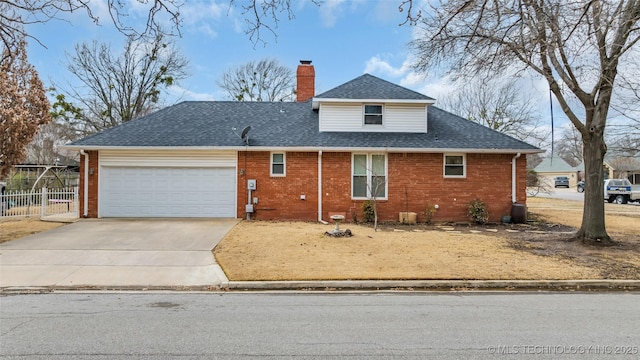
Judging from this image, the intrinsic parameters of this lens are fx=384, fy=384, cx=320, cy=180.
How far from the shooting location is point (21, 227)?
42.5 feet

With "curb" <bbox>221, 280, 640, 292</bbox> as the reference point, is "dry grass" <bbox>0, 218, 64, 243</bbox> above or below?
above

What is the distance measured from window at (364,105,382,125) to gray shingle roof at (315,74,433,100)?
0.51 metres

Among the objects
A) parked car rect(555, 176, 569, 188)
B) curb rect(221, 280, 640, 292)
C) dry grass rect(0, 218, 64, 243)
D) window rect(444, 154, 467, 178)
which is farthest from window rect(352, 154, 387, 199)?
parked car rect(555, 176, 569, 188)

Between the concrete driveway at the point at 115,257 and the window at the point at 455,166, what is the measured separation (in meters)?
8.84

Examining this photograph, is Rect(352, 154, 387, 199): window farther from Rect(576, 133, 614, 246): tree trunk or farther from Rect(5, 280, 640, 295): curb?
Rect(5, 280, 640, 295): curb

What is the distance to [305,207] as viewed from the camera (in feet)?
50.4

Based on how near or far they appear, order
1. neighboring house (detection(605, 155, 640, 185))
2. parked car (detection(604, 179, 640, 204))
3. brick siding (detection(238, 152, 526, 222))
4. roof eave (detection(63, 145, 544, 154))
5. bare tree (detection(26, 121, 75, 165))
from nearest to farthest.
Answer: roof eave (detection(63, 145, 544, 154))
brick siding (detection(238, 152, 526, 222))
parked car (detection(604, 179, 640, 204))
bare tree (detection(26, 121, 75, 165))
neighboring house (detection(605, 155, 640, 185))

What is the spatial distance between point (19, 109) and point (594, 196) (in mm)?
20819

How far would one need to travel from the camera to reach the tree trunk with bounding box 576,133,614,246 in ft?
34.1

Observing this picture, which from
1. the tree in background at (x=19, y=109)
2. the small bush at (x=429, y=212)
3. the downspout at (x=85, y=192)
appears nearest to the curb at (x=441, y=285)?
the small bush at (x=429, y=212)

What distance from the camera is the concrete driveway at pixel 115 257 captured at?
277 inches

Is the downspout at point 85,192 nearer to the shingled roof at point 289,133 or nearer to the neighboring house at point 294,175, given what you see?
the neighboring house at point 294,175

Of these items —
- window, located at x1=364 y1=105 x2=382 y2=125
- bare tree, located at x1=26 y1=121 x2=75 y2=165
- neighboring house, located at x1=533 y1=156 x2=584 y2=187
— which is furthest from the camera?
neighboring house, located at x1=533 y1=156 x2=584 y2=187

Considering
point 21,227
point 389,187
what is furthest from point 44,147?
point 389,187
